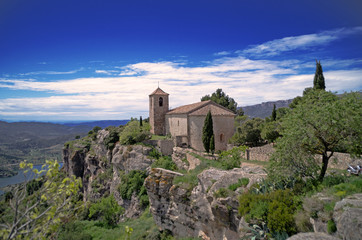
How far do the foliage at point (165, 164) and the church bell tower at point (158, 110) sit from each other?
10672 mm

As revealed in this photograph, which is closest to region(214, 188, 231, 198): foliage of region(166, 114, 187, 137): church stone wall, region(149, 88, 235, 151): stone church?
region(149, 88, 235, 151): stone church

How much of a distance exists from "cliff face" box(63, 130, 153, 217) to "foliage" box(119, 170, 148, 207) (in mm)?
753

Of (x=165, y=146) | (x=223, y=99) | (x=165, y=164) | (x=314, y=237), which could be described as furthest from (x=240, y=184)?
(x=223, y=99)

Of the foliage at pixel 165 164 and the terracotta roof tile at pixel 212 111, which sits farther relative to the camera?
the terracotta roof tile at pixel 212 111

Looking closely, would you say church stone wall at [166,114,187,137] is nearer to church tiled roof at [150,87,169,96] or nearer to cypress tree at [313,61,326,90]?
church tiled roof at [150,87,169,96]

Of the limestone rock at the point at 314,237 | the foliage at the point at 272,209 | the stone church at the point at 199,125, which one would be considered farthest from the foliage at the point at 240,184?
the stone church at the point at 199,125

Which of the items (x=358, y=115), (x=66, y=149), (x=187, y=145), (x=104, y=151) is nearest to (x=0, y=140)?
(x=66, y=149)

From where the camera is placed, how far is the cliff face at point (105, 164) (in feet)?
102

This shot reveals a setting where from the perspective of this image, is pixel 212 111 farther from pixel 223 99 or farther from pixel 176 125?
pixel 223 99

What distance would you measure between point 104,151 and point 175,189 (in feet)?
99.0

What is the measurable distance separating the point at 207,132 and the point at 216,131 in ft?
12.0

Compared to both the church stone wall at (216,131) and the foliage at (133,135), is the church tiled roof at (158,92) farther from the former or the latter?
the church stone wall at (216,131)

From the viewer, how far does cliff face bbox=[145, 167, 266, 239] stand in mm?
12062

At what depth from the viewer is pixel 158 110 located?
40.7m
